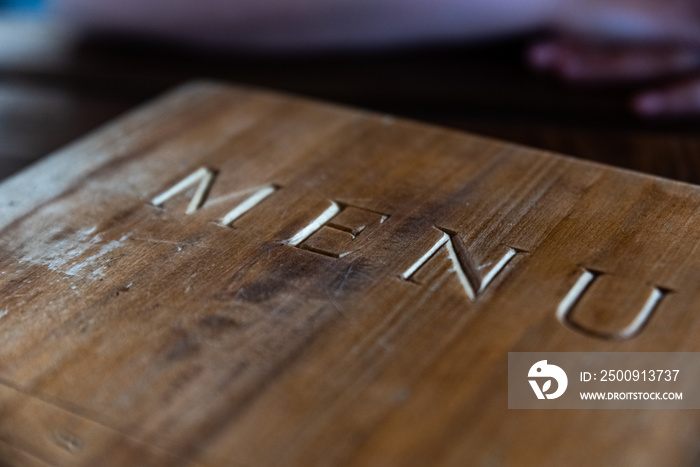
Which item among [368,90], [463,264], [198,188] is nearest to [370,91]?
[368,90]

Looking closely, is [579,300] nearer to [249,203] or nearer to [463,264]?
[463,264]

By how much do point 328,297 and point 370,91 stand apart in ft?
1.56

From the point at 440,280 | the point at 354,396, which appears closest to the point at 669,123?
the point at 440,280

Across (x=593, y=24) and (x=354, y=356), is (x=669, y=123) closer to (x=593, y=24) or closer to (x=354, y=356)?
(x=593, y=24)

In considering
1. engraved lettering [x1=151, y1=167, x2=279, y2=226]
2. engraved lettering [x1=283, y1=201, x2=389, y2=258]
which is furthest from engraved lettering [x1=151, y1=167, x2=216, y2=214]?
engraved lettering [x1=283, y1=201, x2=389, y2=258]

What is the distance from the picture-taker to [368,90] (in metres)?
0.91

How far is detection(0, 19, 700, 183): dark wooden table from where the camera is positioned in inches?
30.2

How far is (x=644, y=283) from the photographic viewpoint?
482 mm

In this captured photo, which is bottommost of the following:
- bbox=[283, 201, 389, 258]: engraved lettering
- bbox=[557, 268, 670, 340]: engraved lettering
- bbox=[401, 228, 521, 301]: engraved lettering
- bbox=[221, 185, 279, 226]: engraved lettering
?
bbox=[557, 268, 670, 340]: engraved lettering

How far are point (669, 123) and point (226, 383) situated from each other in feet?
1.95

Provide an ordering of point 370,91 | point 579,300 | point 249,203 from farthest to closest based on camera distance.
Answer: point 370,91
point 249,203
point 579,300

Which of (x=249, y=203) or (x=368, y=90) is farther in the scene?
(x=368, y=90)

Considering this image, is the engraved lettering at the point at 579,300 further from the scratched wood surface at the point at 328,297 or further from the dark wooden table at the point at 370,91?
the dark wooden table at the point at 370,91

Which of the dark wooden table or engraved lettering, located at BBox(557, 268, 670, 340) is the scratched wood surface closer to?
engraved lettering, located at BBox(557, 268, 670, 340)
